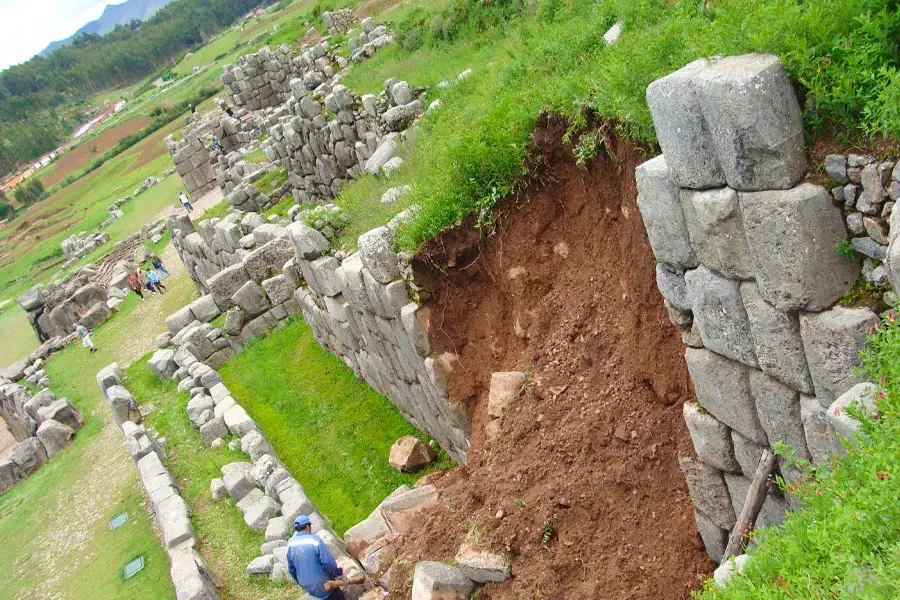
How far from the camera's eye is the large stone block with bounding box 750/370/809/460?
5184 millimetres

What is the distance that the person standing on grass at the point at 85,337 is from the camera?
27.2m

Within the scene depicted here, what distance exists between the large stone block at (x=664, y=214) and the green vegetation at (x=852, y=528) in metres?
1.64

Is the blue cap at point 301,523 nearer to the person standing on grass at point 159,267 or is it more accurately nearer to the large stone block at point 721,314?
the large stone block at point 721,314

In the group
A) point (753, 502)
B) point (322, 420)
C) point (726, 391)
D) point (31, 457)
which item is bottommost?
point (31, 457)

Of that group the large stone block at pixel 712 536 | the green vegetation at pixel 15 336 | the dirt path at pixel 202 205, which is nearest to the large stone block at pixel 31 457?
the dirt path at pixel 202 205

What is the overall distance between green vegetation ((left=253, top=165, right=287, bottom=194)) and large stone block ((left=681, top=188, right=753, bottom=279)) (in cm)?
2676

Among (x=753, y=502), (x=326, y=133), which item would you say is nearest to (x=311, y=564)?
(x=753, y=502)

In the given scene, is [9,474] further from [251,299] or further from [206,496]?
[206,496]

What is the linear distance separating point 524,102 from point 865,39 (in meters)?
5.85

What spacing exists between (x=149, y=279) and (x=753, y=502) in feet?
91.8

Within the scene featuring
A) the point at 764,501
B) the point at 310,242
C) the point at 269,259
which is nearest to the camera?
the point at 764,501

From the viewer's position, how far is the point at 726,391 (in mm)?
5828

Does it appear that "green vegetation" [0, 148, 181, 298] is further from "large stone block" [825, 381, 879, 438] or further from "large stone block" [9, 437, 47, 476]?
"large stone block" [825, 381, 879, 438]

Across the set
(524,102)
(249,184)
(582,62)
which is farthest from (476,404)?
(249,184)
